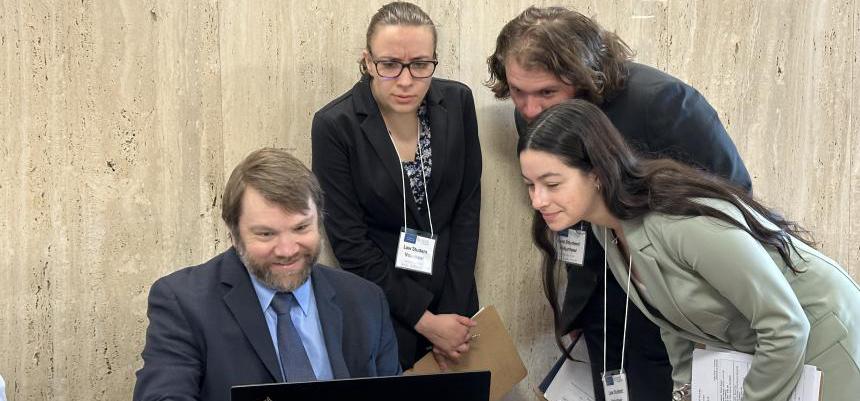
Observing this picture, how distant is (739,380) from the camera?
2451mm

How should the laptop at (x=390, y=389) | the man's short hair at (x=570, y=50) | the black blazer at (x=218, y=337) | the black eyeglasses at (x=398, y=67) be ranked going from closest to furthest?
1. the laptop at (x=390, y=389)
2. the black blazer at (x=218, y=337)
3. the man's short hair at (x=570, y=50)
4. the black eyeglasses at (x=398, y=67)

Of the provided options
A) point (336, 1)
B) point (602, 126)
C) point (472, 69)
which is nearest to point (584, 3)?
point (472, 69)

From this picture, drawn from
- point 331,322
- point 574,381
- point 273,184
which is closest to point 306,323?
point 331,322

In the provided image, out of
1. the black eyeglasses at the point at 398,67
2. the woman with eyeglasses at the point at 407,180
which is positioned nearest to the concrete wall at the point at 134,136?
the woman with eyeglasses at the point at 407,180

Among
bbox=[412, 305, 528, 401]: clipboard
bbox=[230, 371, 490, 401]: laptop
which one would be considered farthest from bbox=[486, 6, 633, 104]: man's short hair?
bbox=[230, 371, 490, 401]: laptop

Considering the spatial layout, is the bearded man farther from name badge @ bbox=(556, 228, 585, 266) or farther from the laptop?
name badge @ bbox=(556, 228, 585, 266)

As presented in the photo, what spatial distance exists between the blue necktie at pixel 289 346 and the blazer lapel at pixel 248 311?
0.03 meters

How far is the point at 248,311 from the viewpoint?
2.36 metres

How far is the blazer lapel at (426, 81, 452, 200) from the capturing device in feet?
10.3

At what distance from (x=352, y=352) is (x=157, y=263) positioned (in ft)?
3.06

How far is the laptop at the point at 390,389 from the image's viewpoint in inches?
71.9

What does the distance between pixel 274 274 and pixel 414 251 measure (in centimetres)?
82

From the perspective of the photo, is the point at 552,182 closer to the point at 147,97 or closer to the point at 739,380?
the point at 739,380

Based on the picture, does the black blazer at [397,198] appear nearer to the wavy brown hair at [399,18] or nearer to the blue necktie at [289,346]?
the wavy brown hair at [399,18]
